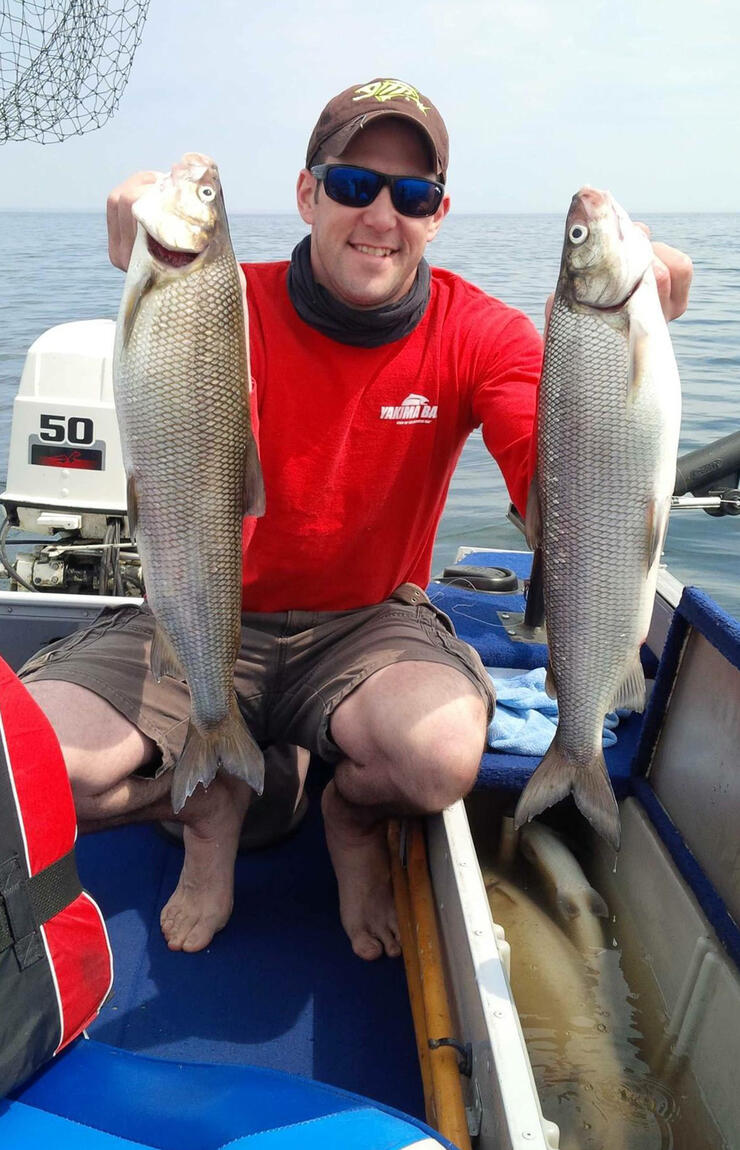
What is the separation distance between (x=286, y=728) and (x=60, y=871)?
1156 millimetres

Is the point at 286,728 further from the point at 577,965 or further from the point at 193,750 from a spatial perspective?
the point at 577,965

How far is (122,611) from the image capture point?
3.11 m

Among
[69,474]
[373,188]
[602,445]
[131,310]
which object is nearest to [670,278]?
[602,445]

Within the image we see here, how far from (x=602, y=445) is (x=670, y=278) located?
0.46 metres

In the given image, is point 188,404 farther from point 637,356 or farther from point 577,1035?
point 577,1035

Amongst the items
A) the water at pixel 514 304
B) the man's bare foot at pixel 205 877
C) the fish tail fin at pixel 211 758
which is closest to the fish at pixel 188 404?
the fish tail fin at pixel 211 758

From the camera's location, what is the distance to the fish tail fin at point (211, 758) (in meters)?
2.49

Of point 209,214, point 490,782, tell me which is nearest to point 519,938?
point 490,782

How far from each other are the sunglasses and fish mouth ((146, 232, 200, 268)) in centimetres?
62

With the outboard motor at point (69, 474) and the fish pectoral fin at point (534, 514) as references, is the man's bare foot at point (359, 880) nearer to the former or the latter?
the fish pectoral fin at point (534, 514)

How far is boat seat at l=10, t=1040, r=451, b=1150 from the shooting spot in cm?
139

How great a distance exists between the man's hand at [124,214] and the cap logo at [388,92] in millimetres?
718

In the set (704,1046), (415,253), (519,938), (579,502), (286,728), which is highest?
(415,253)

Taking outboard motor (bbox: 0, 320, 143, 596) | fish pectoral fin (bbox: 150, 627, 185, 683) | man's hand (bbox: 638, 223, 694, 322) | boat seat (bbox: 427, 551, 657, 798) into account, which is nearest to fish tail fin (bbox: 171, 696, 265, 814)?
fish pectoral fin (bbox: 150, 627, 185, 683)
